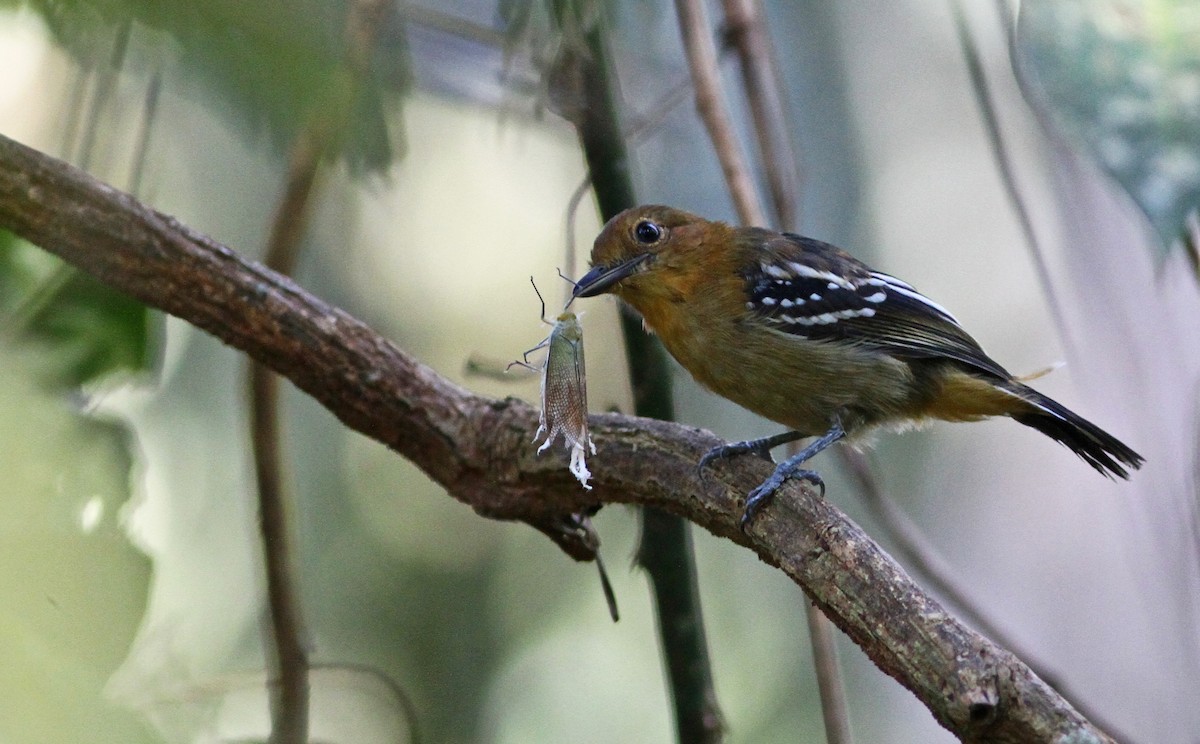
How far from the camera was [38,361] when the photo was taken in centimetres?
200

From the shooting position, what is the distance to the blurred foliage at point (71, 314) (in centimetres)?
287

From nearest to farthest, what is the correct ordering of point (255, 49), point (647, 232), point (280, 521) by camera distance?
point (255, 49), point (280, 521), point (647, 232)

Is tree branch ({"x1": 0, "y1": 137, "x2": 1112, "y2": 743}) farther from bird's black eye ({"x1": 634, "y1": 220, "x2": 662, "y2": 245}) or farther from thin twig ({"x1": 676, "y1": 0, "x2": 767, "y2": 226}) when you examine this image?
thin twig ({"x1": 676, "y1": 0, "x2": 767, "y2": 226})

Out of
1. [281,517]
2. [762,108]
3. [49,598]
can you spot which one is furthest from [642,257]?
[49,598]

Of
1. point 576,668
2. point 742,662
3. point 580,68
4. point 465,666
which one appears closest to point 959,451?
point 742,662

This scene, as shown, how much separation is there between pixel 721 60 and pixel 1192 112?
1.89 meters

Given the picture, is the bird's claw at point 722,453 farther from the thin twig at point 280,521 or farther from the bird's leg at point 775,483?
the thin twig at point 280,521

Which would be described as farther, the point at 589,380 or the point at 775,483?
the point at 589,380

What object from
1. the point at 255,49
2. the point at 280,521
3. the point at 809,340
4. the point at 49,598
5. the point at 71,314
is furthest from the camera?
the point at 809,340

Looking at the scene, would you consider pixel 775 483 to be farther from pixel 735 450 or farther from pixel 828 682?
pixel 828 682

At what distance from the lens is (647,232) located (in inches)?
140

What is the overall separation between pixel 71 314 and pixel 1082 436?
2.89 m

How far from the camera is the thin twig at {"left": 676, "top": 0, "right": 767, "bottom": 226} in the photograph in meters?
3.81

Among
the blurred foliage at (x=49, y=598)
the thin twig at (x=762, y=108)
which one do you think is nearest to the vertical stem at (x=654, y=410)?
the thin twig at (x=762, y=108)
